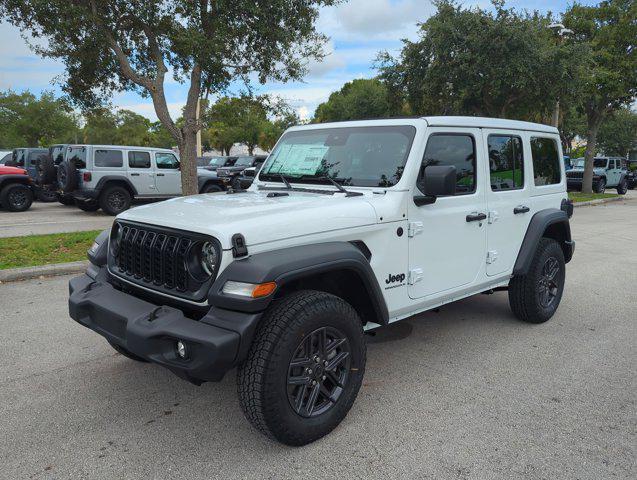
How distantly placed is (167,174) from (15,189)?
4010 millimetres

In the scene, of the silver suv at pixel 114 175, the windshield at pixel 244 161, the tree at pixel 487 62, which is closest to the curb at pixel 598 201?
the tree at pixel 487 62

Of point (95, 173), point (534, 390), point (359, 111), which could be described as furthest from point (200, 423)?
point (359, 111)

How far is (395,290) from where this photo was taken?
10.8 feet

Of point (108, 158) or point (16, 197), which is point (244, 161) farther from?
point (16, 197)

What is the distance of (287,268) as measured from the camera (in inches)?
100

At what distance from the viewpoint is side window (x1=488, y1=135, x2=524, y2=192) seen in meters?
4.14

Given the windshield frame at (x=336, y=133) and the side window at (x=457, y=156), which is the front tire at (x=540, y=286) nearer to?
the side window at (x=457, y=156)

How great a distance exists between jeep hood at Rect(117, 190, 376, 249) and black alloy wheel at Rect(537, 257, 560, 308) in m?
→ 2.46

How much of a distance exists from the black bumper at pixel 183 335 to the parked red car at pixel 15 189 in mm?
12774

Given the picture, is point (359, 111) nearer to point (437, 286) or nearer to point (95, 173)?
point (95, 173)

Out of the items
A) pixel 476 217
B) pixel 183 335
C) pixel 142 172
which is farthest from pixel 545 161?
pixel 142 172

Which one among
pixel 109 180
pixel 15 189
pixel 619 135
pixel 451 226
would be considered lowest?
pixel 451 226

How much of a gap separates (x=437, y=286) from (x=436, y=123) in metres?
1.17

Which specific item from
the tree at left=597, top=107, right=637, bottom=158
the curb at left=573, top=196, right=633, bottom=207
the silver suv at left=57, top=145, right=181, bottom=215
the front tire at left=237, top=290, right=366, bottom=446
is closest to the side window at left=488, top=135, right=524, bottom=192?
the front tire at left=237, top=290, right=366, bottom=446
